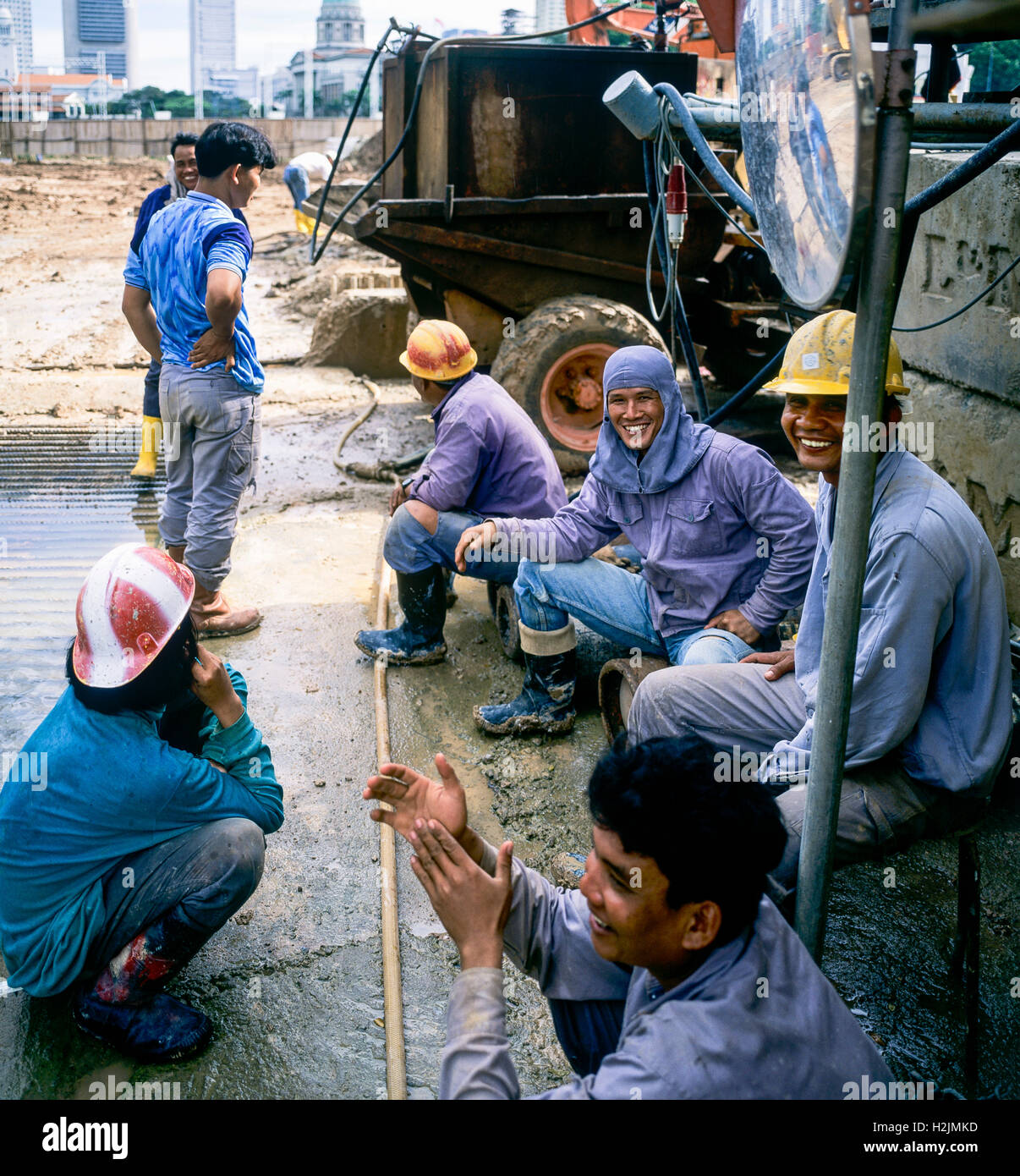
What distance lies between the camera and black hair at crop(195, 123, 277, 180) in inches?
189

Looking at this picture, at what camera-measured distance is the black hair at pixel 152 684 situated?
2494mm

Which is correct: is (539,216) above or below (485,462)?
above

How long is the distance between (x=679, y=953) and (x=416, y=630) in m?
3.16

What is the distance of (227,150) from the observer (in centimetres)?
483

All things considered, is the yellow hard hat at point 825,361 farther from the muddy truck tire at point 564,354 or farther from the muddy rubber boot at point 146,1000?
the muddy truck tire at point 564,354

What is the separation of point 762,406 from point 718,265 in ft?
3.73

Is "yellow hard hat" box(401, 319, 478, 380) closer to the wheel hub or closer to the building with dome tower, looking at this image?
the wheel hub

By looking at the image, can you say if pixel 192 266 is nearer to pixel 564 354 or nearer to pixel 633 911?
pixel 564 354

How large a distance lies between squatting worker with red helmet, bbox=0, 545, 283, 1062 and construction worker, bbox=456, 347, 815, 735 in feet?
5.14

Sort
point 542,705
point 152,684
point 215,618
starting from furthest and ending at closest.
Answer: point 215,618
point 542,705
point 152,684

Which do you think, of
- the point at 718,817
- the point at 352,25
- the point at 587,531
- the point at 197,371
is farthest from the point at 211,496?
the point at 352,25

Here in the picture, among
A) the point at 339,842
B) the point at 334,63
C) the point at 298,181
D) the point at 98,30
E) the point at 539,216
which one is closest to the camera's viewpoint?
the point at 339,842

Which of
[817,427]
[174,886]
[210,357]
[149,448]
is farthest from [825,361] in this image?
[149,448]

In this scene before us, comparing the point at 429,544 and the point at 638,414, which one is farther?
the point at 429,544
